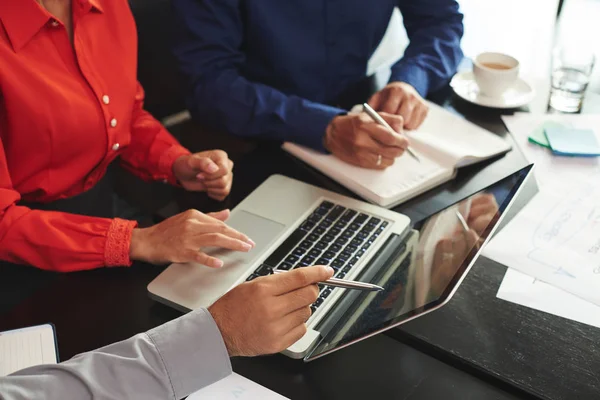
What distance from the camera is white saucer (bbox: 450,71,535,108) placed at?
55.0 inches

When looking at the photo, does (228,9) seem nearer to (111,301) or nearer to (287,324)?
A: (111,301)

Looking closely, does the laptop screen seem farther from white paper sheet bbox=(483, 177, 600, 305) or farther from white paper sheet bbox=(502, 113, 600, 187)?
white paper sheet bbox=(502, 113, 600, 187)

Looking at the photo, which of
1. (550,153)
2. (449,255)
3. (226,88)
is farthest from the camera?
(226,88)

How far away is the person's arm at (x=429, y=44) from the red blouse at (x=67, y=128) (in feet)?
1.80

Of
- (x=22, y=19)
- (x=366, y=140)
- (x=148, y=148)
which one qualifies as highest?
(x=22, y=19)

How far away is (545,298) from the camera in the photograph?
92 cm

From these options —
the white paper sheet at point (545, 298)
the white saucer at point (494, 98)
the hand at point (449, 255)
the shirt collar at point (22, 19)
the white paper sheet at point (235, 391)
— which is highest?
the shirt collar at point (22, 19)

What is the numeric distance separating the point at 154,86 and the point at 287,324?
48.0 inches

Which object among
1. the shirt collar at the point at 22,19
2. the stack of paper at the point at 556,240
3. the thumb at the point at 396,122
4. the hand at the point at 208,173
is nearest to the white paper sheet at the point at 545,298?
the stack of paper at the point at 556,240

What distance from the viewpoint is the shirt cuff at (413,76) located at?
143cm

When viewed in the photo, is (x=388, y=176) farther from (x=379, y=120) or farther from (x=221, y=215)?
(x=221, y=215)

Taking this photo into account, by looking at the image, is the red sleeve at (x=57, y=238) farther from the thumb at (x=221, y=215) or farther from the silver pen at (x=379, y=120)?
the silver pen at (x=379, y=120)

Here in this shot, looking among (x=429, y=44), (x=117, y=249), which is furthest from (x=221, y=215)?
(x=429, y=44)

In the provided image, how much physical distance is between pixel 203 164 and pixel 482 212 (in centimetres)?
49
